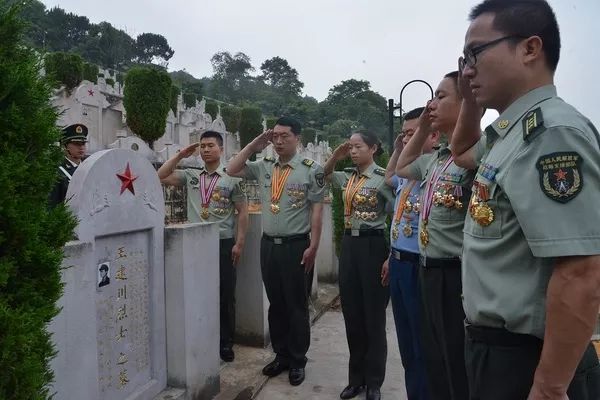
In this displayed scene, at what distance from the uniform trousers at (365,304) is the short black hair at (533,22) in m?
2.17

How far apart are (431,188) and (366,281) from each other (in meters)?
1.20

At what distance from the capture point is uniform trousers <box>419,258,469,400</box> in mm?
2092

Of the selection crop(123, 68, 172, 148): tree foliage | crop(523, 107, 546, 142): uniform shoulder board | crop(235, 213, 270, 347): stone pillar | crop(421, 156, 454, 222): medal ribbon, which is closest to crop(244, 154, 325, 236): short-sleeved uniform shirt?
crop(235, 213, 270, 347): stone pillar

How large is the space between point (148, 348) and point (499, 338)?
2.18m

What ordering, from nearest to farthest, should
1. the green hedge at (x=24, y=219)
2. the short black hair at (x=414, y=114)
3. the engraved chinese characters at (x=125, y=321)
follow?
the green hedge at (x=24, y=219) < the engraved chinese characters at (x=125, y=321) < the short black hair at (x=414, y=114)

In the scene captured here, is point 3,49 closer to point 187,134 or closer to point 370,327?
point 370,327

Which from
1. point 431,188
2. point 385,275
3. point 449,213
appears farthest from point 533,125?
point 385,275

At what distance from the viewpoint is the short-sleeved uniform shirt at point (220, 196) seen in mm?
4066

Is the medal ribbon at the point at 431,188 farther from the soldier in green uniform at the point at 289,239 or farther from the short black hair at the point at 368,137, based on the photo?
the soldier in green uniform at the point at 289,239

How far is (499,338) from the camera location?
133cm

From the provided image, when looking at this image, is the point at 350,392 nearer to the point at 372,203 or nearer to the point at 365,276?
the point at 365,276

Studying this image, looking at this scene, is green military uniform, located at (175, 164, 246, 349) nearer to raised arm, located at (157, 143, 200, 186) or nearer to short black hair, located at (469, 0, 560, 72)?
raised arm, located at (157, 143, 200, 186)

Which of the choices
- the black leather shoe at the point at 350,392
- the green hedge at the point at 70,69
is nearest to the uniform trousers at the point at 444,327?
the black leather shoe at the point at 350,392

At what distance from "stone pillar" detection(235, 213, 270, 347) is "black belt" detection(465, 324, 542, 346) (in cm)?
299
